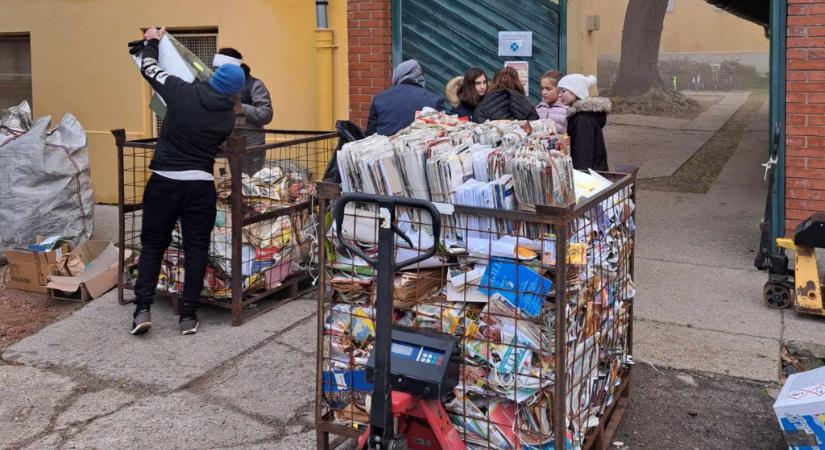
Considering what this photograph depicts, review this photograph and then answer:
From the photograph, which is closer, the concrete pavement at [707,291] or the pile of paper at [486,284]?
the pile of paper at [486,284]

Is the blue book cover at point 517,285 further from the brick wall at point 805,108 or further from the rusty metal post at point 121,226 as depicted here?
the brick wall at point 805,108

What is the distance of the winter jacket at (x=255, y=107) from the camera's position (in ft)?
23.6

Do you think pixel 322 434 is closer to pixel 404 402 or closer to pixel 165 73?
pixel 404 402

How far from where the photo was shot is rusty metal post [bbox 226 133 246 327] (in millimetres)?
5637

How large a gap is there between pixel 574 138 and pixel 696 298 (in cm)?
144

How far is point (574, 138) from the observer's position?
6.22m

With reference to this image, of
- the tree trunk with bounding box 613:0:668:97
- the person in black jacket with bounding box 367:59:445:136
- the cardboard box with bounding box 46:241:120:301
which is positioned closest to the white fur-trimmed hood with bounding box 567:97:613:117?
the person in black jacket with bounding box 367:59:445:136

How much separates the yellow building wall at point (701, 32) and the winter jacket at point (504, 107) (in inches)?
891

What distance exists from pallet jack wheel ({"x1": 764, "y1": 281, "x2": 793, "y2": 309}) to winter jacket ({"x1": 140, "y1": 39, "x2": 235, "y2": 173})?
12.6 ft

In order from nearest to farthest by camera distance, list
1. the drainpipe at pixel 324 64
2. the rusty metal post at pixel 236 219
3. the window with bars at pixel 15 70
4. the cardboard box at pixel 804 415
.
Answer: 1. the cardboard box at pixel 804 415
2. the rusty metal post at pixel 236 219
3. the drainpipe at pixel 324 64
4. the window with bars at pixel 15 70

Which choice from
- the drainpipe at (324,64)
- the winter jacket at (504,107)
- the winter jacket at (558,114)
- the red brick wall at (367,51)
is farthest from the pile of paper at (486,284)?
the drainpipe at (324,64)

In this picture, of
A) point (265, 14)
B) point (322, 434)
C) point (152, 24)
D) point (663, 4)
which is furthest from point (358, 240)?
point (663, 4)

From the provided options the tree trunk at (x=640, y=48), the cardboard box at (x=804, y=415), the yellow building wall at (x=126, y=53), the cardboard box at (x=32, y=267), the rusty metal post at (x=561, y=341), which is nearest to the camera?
the rusty metal post at (x=561, y=341)

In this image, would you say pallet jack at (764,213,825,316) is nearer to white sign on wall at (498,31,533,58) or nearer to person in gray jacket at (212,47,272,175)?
white sign on wall at (498,31,533,58)
